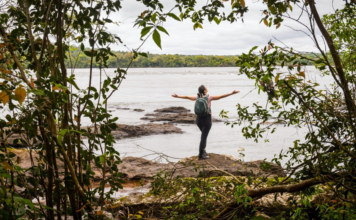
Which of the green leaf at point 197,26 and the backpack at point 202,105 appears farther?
the backpack at point 202,105

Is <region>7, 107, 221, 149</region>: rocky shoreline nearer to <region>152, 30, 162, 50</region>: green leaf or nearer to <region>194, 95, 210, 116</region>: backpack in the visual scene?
<region>194, 95, 210, 116</region>: backpack

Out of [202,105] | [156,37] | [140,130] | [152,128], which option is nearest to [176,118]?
[152,128]

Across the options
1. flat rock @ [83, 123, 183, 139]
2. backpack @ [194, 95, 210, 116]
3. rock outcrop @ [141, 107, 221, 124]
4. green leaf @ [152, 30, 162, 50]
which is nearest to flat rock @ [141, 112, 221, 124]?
rock outcrop @ [141, 107, 221, 124]

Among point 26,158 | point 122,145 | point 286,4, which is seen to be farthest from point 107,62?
point 122,145

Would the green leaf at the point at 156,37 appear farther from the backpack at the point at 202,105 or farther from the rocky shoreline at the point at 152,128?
the rocky shoreline at the point at 152,128

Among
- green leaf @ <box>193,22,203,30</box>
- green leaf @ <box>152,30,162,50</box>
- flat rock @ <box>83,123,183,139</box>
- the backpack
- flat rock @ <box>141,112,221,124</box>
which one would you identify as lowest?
flat rock @ <box>83,123,183,139</box>

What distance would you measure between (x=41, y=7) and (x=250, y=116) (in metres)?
2.93

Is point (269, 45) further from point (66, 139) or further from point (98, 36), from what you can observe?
point (66, 139)

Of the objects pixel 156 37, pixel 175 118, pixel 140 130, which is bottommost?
pixel 140 130

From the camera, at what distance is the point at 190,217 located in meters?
4.04

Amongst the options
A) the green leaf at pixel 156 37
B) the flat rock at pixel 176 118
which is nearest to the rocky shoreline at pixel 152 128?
the flat rock at pixel 176 118

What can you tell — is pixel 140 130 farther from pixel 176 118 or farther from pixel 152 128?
pixel 176 118

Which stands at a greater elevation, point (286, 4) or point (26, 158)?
point (286, 4)

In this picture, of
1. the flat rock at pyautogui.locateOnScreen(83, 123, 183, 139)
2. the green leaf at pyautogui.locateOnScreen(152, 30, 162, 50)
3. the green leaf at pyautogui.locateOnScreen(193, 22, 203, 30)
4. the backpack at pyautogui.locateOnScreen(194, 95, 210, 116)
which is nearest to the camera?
Result: the green leaf at pyautogui.locateOnScreen(152, 30, 162, 50)
